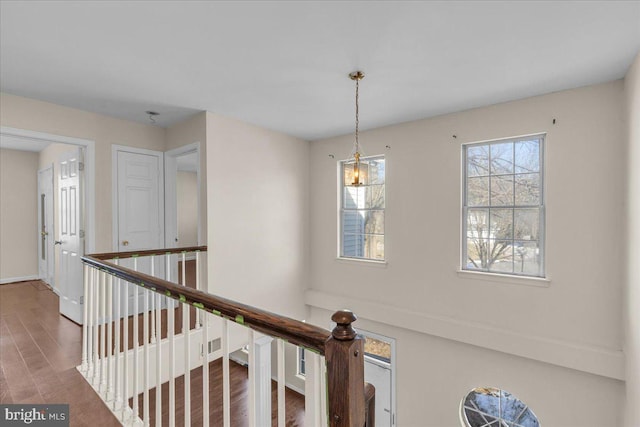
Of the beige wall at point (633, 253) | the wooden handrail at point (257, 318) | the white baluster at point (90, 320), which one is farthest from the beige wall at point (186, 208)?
the beige wall at point (633, 253)

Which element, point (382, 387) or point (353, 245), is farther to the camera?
point (353, 245)

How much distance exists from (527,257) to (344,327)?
11.0ft

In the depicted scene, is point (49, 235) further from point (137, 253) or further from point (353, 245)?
point (353, 245)

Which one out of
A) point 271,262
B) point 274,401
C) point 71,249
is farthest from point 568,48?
point 71,249

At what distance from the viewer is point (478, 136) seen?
360 centimetres

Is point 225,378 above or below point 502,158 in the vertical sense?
below

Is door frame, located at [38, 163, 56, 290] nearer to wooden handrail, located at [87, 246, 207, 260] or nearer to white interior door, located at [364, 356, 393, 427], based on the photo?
wooden handrail, located at [87, 246, 207, 260]

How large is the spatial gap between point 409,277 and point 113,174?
13.0 feet

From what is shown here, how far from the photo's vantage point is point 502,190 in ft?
11.7

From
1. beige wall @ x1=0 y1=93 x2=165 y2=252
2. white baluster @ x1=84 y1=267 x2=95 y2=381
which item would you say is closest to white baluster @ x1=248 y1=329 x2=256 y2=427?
white baluster @ x1=84 y1=267 x2=95 y2=381

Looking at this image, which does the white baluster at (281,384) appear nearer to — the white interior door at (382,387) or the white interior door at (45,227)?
the white interior door at (382,387)

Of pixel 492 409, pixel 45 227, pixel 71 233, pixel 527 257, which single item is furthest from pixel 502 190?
pixel 45 227

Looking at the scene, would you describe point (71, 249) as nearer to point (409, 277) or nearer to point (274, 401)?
point (274, 401)

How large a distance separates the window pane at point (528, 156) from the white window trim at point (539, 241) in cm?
4
